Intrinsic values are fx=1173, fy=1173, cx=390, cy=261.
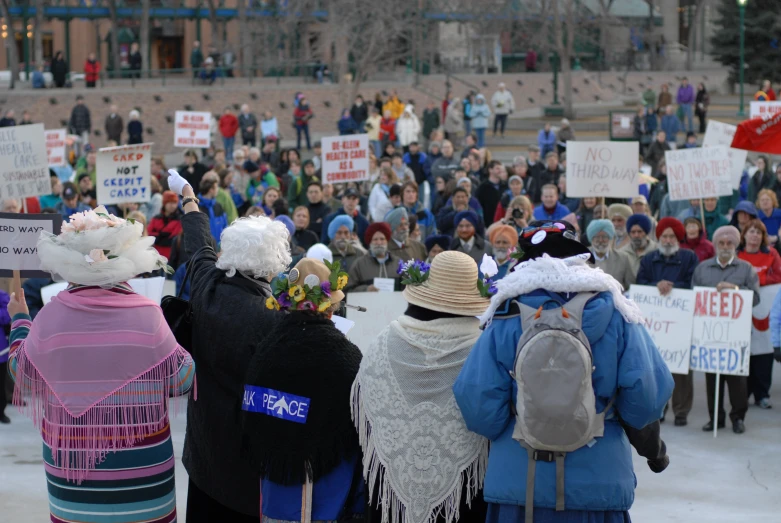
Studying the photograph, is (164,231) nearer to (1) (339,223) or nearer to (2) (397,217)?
(1) (339,223)

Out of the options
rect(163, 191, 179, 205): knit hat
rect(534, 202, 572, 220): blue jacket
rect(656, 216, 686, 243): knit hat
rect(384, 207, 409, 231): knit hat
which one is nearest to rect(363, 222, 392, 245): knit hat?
rect(384, 207, 409, 231): knit hat

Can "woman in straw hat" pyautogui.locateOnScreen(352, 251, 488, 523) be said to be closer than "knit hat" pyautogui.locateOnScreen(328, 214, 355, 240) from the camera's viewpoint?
Yes

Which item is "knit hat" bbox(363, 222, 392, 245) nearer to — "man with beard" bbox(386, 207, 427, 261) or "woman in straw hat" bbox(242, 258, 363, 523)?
"man with beard" bbox(386, 207, 427, 261)

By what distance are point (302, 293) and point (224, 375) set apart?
23.6 inches

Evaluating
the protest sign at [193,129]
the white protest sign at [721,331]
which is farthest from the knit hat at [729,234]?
the protest sign at [193,129]

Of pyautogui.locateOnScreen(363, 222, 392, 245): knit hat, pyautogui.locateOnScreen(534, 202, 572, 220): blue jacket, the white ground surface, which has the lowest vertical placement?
the white ground surface

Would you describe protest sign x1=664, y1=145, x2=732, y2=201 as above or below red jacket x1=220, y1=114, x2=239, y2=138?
below

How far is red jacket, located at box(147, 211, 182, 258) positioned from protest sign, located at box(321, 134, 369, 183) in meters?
3.92

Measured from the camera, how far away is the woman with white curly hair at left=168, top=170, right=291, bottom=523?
4980 mm

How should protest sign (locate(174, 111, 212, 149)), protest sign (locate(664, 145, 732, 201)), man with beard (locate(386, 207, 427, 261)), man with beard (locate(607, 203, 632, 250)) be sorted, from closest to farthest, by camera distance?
man with beard (locate(386, 207, 427, 261)) < man with beard (locate(607, 203, 632, 250)) < protest sign (locate(664, 145, 732, 201)) < protest sign (locate(174, 111, 212, 149))

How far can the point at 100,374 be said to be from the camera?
4.81 metres

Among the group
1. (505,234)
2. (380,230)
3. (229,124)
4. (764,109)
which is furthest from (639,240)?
(229,124)

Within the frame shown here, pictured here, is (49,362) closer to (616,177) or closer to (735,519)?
(735,519)

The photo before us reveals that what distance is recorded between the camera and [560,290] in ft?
14.0
